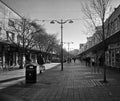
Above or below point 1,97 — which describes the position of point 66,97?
below

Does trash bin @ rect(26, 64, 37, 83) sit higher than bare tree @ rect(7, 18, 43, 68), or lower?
lower

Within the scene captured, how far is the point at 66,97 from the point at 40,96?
48.1 inches

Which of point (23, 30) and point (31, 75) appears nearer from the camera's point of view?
point (31, 75)

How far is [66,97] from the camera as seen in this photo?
884 cm

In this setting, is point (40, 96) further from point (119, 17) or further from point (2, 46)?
point (2, 46)

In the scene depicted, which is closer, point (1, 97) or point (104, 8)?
point (1, 97)

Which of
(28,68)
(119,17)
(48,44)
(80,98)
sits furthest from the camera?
(48,44)

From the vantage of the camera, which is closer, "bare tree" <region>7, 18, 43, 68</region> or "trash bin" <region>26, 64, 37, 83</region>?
Result: "trash bin" <region>26, 64, 37, 83</region>

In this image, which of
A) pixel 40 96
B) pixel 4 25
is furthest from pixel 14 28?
pixel 40 96

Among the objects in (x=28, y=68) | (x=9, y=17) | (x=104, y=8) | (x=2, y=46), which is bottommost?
(x=28, y=68)

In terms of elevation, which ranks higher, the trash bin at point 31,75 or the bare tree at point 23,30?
the bare tree at point 23,30

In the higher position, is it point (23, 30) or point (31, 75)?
point (23, 30)

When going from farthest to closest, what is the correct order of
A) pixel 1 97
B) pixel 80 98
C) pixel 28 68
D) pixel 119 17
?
pixel 119 17 < pixel 28 68 < pixel 80 98 < pixel 1 97

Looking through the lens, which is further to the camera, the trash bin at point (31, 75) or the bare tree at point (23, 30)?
the bare tree at point (23, 30)
